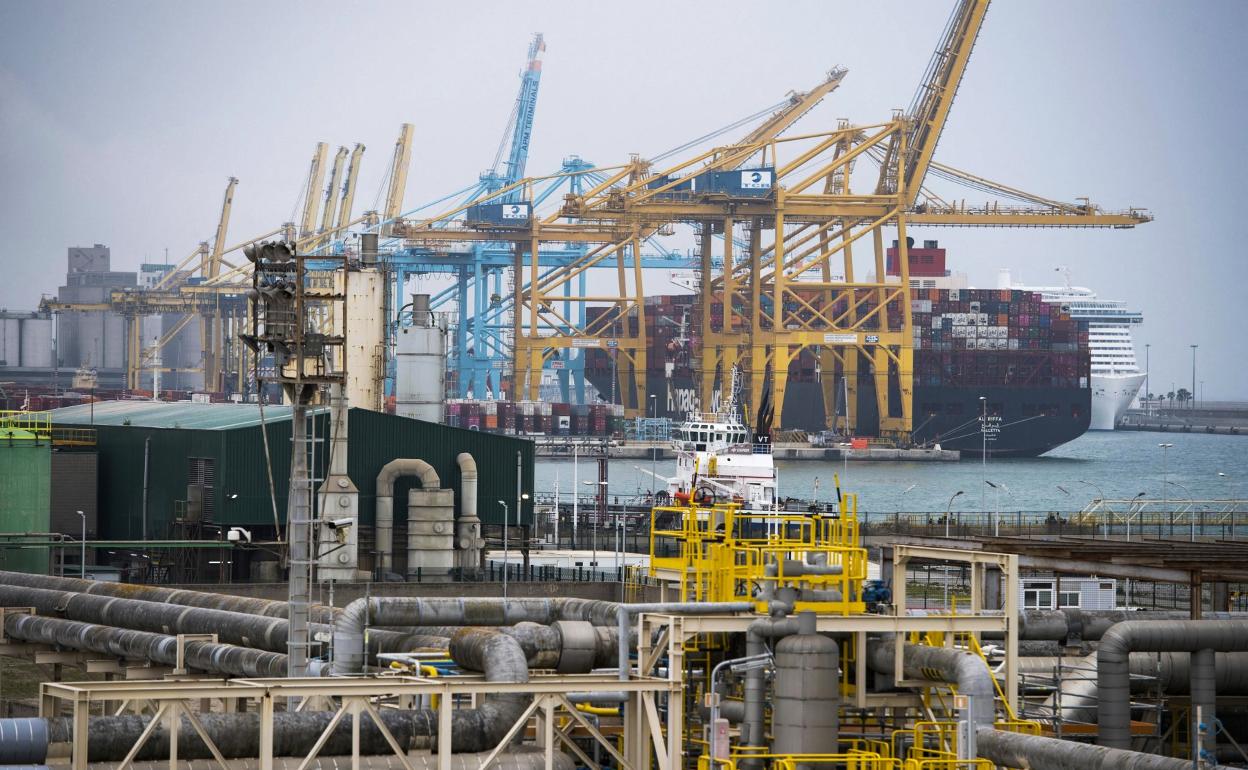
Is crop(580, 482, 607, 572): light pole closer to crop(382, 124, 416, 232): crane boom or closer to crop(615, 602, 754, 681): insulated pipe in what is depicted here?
crop(615, 602, 754, 681): insulated pipe

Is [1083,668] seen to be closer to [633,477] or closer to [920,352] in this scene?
[633,477]

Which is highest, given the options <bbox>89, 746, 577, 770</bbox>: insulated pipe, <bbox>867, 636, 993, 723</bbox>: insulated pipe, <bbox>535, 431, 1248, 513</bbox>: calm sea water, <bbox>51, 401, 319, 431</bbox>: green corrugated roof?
<bbox>51, 401, 319, 431</bbox>: green corrugated roof

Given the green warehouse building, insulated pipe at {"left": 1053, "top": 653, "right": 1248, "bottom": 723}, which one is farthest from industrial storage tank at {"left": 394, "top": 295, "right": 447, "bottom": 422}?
insulated pipe at {"left": 1053, "top": 653, "right": 1248, "bottom": 723}

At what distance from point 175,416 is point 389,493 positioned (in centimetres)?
1633

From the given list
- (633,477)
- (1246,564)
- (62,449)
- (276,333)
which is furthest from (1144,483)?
(276,333)

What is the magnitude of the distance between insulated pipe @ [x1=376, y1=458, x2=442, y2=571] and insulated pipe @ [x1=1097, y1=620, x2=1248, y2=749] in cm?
3075

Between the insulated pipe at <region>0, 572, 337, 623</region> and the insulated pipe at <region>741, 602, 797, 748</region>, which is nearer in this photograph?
the insulated pipe at <region>741, 602, 797, 748</region>

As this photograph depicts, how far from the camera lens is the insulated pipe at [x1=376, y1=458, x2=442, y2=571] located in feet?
170

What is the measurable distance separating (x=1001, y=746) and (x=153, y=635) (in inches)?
576

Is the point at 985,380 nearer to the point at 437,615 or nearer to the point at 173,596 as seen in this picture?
the point at 173,596

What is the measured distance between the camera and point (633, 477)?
506ft

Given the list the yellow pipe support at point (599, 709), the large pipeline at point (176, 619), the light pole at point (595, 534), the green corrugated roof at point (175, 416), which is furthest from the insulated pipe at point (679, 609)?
the light pole at point (595, 534)

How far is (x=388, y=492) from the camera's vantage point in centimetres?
5219

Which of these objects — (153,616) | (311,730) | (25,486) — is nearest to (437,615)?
(311,730)
